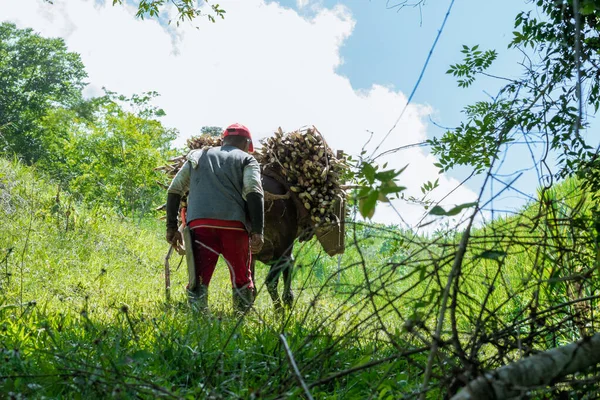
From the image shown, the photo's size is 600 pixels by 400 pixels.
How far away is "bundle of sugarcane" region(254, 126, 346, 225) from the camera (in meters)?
7.21

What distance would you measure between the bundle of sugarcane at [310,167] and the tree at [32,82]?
96.1 ft

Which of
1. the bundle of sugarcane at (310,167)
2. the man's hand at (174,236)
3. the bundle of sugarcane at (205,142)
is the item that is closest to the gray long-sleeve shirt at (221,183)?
the man's hand at (174,236)

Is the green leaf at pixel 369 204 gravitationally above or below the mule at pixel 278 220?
below

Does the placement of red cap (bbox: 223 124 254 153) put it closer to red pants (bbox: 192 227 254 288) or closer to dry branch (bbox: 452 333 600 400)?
red pants (bbox: 192 227 254 288)

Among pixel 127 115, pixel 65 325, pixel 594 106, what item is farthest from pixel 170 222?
pixel 127 115

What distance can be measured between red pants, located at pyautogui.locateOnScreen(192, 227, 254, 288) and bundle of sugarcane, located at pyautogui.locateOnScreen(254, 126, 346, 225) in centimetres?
92

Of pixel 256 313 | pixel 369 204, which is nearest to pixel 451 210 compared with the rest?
pixel 369 204

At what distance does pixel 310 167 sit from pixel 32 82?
3431 cm

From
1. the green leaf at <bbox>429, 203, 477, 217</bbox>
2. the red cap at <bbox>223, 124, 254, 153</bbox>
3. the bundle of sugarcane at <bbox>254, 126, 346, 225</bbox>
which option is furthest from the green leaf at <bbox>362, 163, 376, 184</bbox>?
the bundle of sugarcane at <bbox>254, 126, 346, 225</bbox>

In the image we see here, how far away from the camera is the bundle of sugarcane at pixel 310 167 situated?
7.21m

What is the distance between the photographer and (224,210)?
21.4 feet

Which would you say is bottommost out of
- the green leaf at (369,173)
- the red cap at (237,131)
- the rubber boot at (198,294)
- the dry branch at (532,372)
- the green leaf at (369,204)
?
the dry branch at (532,372)

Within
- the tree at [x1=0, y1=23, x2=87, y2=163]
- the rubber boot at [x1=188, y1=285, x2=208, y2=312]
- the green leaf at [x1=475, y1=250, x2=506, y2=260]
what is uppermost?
the tree at [x1=0, y1=23, x2=87, y2=163]

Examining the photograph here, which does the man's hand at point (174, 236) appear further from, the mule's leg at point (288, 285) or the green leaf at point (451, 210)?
the green leaf at point (451, 210)
